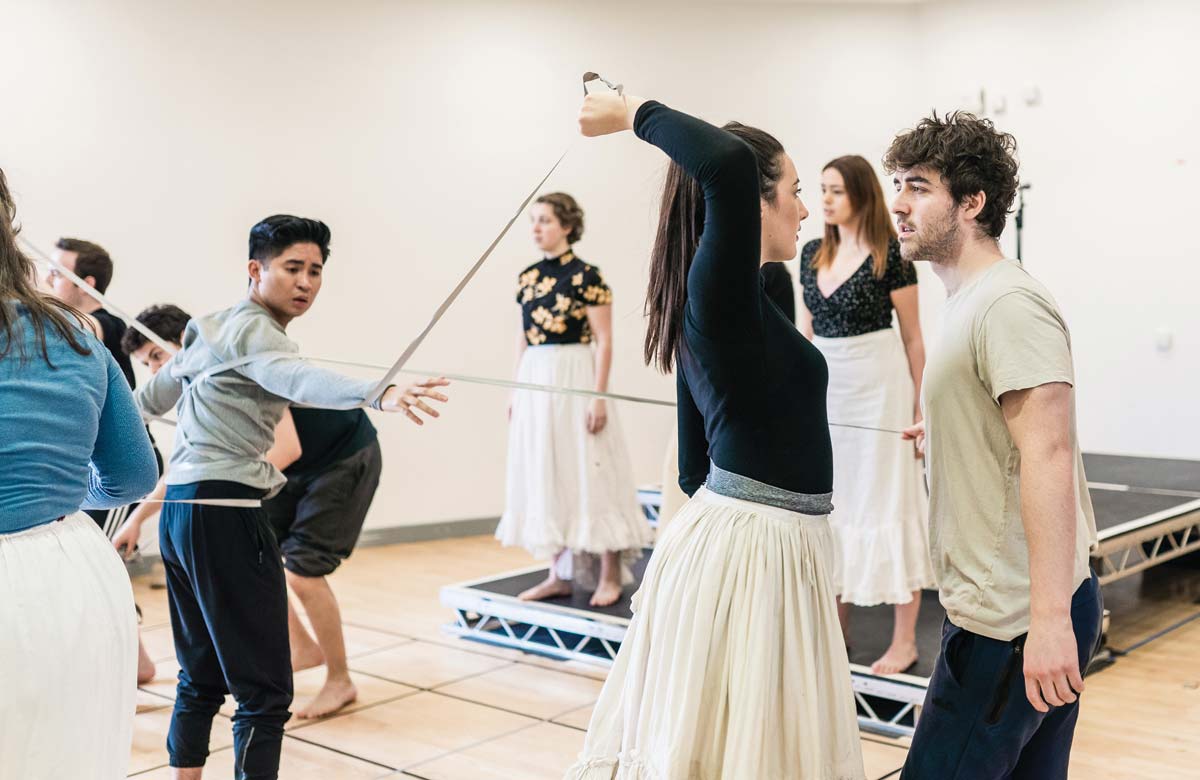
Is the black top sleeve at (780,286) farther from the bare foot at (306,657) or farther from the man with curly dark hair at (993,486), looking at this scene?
the bare foot at (306,657)

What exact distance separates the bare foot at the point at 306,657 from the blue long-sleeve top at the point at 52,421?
223 cm

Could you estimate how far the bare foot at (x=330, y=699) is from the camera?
3.76m

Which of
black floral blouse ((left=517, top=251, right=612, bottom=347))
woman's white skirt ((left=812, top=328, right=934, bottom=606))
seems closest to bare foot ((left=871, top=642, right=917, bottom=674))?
woman's white skirt ((left=812, top=328, right=934, bottom=606))

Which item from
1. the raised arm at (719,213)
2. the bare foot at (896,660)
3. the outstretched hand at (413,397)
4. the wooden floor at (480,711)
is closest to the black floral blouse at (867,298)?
the bare foot at (896,660)

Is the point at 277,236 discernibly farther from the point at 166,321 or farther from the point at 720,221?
the point at 720,221

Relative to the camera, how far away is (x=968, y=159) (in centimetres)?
178

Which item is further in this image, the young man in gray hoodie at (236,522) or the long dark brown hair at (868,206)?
the long dark brown hair at (868,206)

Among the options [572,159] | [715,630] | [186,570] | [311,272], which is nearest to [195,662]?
[186,570]

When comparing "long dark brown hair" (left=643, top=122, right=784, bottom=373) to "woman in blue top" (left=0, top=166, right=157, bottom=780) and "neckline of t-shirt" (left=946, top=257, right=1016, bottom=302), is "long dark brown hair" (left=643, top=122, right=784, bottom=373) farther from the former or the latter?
"woman in blue top" (left=0, top=166, right=157, bottom=780)

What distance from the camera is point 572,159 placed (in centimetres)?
716

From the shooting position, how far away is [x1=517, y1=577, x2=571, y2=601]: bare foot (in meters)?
4.63

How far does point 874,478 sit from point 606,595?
128cm

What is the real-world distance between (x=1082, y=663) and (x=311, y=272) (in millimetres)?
1903

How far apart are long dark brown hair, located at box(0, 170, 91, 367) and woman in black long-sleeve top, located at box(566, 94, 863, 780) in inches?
33.1
